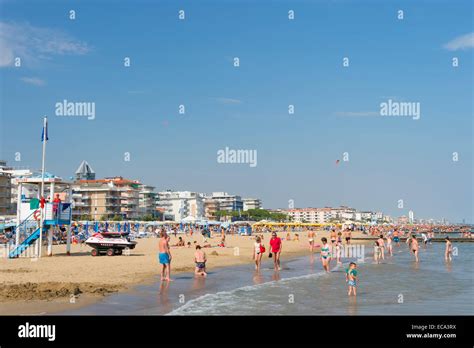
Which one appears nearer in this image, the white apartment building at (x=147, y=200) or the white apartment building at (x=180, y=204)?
the white apartment building at (x=147, y=200)

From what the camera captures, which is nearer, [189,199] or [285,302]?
[285,302]

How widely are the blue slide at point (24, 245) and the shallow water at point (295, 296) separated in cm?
980

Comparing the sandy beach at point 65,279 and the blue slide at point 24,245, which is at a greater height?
the blue slide at point 24,245

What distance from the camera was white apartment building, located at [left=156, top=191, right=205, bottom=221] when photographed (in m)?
164

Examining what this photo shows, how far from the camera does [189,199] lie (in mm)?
168250

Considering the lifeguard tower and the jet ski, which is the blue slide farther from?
the jet ski

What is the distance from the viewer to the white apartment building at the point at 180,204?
164 meters

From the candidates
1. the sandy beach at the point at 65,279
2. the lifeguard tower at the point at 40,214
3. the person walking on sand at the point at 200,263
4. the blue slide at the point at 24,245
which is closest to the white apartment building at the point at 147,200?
the lifeguard tower at the point at 40,214

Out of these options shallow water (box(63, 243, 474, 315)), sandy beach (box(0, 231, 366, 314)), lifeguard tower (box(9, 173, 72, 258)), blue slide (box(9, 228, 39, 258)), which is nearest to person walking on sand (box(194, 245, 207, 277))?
shallow water (box(63, 243, 474, 315))

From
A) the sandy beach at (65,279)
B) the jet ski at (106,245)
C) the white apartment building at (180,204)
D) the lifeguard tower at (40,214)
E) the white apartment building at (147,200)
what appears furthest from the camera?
the white apartment building at (180,204)

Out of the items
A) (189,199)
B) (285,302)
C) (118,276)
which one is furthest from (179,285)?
(189,199)

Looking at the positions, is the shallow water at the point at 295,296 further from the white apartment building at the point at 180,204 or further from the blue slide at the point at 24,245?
the white apartment building at the point at 180,204
